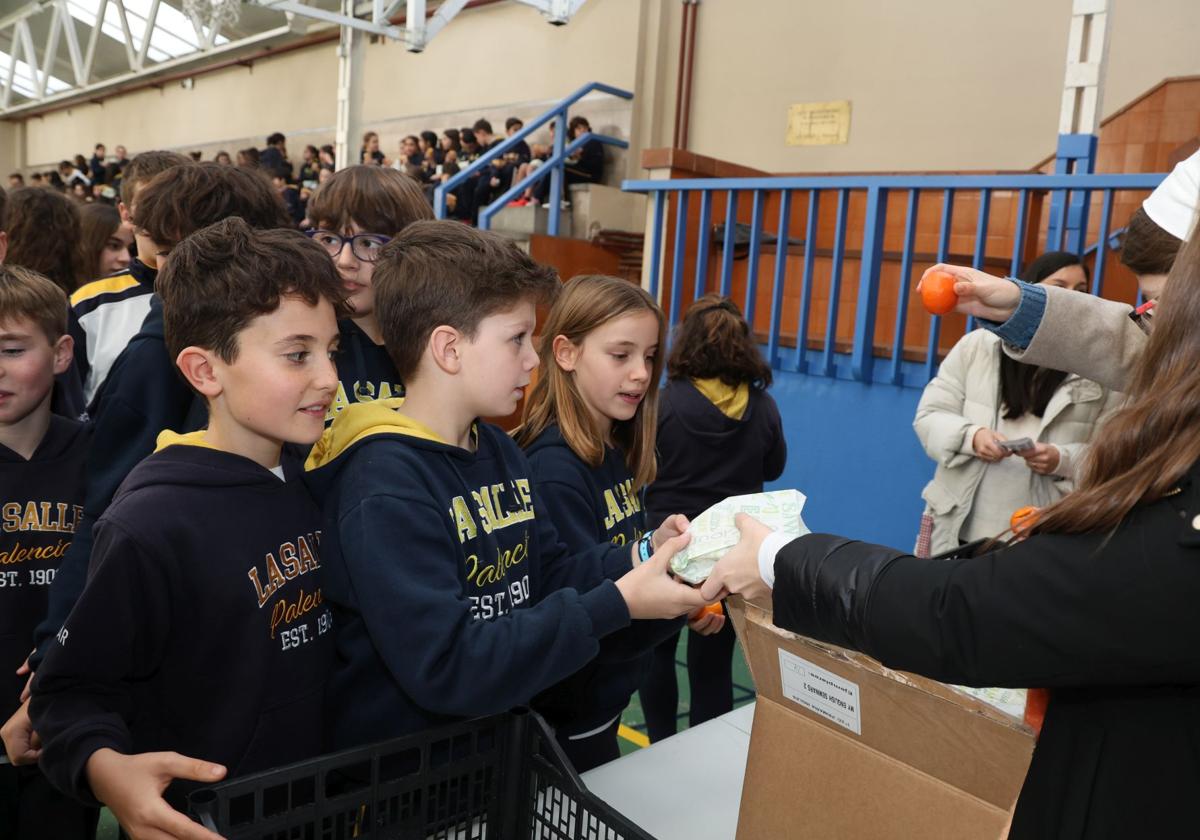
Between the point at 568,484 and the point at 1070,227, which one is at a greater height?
the point at 1070,227

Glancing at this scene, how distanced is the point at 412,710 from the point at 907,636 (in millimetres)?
682

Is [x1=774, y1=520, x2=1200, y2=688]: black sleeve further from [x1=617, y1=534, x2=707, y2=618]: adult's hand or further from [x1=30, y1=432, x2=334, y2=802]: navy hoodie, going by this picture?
[x1=30, y1=432, x2=334, y2=802]: navy hoodie

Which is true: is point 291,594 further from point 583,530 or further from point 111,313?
point 111,313

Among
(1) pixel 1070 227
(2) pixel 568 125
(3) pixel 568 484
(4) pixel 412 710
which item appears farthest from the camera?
(2) pixel 568 125

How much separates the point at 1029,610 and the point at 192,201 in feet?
5.21

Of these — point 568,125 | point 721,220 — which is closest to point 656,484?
point 721,220

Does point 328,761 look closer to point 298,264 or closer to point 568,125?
point 298,264

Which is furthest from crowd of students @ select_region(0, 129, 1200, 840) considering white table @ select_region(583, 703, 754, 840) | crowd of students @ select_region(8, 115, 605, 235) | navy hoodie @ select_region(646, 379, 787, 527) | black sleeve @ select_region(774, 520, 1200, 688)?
crowd of students @ select_region(8, 115, 605, 235)

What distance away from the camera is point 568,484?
1.73 m

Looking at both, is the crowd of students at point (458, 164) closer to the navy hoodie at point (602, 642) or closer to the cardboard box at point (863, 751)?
the navy hoodie at point (602, 642)

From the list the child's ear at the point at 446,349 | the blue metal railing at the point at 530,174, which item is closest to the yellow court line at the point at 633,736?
the child's ear at the point at 446,349

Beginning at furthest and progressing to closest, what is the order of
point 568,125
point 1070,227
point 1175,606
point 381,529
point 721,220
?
point 568,125, point 721,220, point 1070,227, point 381,529, point 1175,606

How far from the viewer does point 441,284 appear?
1.40 m

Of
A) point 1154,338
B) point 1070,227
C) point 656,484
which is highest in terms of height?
point 1070,227
